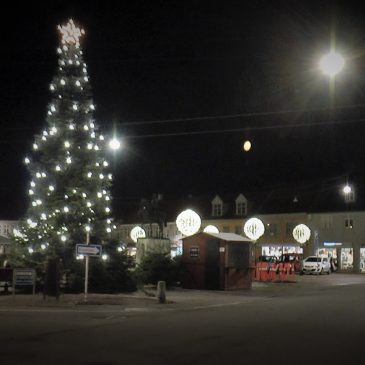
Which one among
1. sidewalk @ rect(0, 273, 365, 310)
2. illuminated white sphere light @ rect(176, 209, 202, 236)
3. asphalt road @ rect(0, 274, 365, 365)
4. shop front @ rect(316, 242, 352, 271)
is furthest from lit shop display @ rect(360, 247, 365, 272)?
asphalt road @ rect(0, 274, 365, 365)

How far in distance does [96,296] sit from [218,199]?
4918cm

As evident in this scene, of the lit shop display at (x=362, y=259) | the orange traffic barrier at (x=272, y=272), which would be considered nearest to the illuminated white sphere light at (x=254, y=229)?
the orange traffic barrier at (x=272, y=272)

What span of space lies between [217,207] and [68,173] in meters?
46.6

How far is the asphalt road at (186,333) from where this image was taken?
11805 millimetres

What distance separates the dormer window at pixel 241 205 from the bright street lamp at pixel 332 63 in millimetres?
54680

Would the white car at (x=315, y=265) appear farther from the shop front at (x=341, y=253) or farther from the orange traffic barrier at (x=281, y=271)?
the orange traffic barrier at (x=281, y=271)

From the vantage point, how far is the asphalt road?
11805 millimetres

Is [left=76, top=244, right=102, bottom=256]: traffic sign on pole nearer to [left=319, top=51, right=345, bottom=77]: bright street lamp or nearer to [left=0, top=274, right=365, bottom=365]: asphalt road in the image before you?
[left=0, top=274, right=365, bottom=365]: asphalt road

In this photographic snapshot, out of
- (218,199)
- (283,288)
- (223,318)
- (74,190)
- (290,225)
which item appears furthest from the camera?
(218,199)

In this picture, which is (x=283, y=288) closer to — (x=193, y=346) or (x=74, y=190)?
(x=74, y=190)

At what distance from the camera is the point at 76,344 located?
13.2 m

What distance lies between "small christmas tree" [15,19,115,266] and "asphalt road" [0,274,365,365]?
19.3 feet

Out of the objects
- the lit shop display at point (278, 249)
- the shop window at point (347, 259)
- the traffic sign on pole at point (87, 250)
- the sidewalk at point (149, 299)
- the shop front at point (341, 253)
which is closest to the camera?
the sidewalk at point (149, 299)

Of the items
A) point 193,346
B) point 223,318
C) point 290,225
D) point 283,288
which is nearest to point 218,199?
point 290,225
